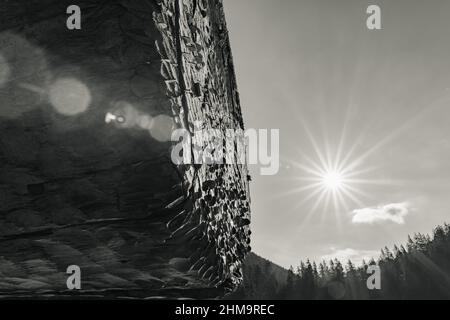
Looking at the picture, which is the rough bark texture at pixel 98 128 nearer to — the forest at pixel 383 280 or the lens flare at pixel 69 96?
the lens flare at pixel 69 96

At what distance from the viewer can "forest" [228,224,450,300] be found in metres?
39.9

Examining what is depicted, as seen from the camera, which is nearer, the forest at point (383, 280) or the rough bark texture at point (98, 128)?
the rough bark texture at point (98, 128)

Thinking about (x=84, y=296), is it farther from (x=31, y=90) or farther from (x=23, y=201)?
(x=31, y=90)

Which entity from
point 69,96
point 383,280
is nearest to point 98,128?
point 69,96

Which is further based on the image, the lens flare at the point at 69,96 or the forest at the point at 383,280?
the forest at the point at 383,280

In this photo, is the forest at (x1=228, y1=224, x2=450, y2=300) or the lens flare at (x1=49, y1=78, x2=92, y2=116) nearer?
the lens flare at (x1=49, y1=78, x2=92, y2=116)

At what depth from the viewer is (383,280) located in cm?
4559

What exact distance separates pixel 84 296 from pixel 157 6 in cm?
121

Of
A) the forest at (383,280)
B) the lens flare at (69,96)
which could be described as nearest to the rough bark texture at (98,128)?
the lens flare at (69,96)

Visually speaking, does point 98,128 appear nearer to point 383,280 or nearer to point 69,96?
point 69,96

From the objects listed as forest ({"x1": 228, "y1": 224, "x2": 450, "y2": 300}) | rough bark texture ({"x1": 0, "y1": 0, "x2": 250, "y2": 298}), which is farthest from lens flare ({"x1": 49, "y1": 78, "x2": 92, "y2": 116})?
forest ({"x1": 228, "y1": 224, "x2": 450, "y2": 300})

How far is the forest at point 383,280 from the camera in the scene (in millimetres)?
39906

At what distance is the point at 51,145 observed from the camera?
0.62 metres

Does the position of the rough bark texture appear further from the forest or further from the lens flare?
the forest
